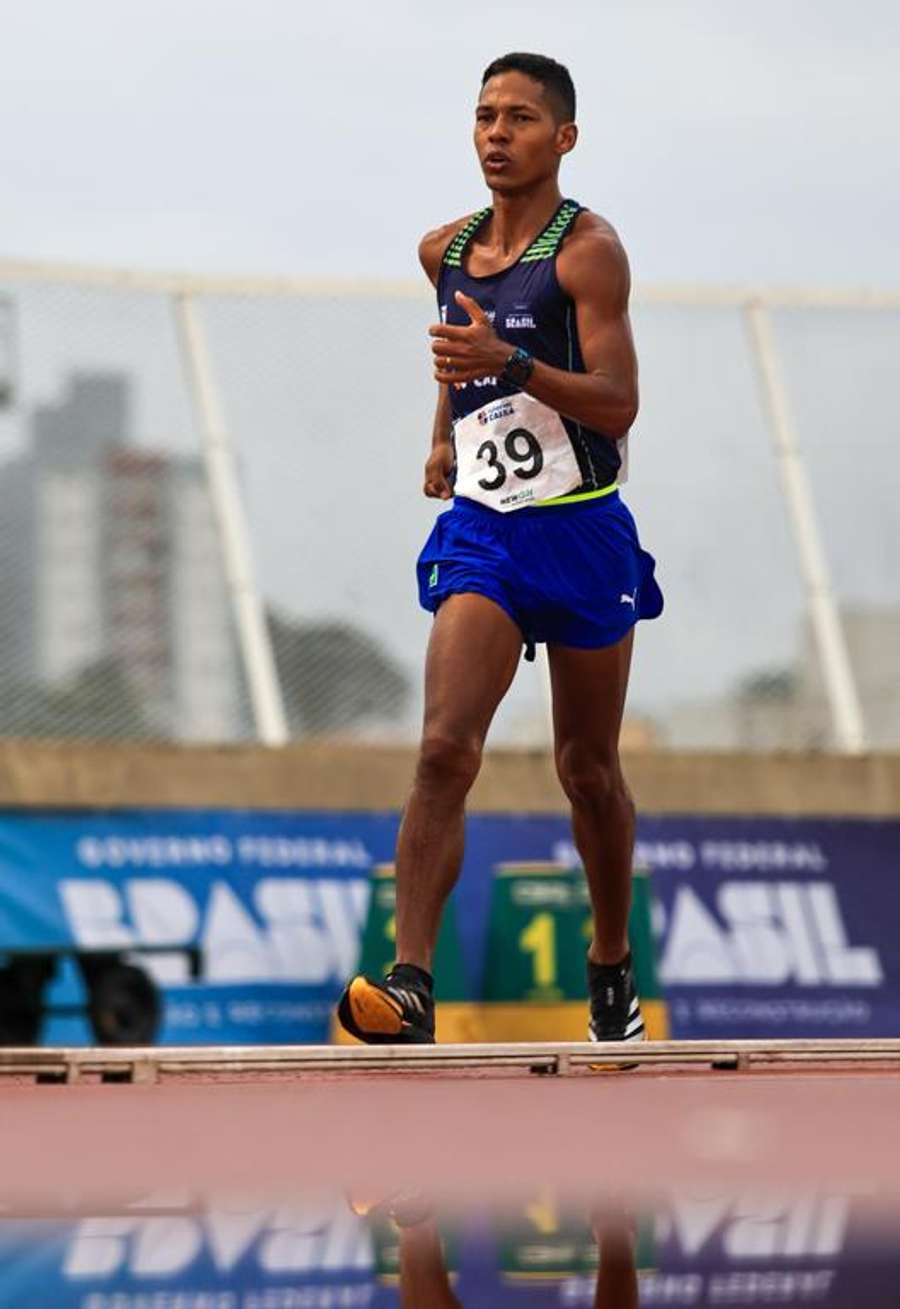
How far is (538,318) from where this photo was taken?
21.7 ft

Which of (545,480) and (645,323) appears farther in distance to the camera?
(645,323)

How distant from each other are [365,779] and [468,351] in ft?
30.7

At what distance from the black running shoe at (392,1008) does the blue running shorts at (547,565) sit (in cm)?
83

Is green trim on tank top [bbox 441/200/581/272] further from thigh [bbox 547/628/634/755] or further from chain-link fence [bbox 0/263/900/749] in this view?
chain-link fence [bbox 0/263/900/749]

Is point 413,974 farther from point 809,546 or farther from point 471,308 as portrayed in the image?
point 809,546

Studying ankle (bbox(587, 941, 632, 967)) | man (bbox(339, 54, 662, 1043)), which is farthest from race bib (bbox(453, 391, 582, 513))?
ankle (bbox(587, 941, 632, 967))

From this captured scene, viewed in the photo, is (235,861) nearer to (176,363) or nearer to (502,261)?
(176,363)

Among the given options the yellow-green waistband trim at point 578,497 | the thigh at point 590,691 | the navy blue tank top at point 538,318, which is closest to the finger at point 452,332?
the navy blue tank top at point 538,318

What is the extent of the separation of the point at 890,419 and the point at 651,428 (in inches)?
54.9

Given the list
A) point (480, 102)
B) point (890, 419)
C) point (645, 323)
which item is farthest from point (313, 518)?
point (480, 102)

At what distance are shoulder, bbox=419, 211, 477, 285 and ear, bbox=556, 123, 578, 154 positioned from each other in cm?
27

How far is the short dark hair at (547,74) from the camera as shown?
6.80 m

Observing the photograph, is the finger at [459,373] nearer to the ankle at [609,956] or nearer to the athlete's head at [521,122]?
the athlete's head at [521,122]

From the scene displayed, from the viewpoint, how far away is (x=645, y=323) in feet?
53.8
